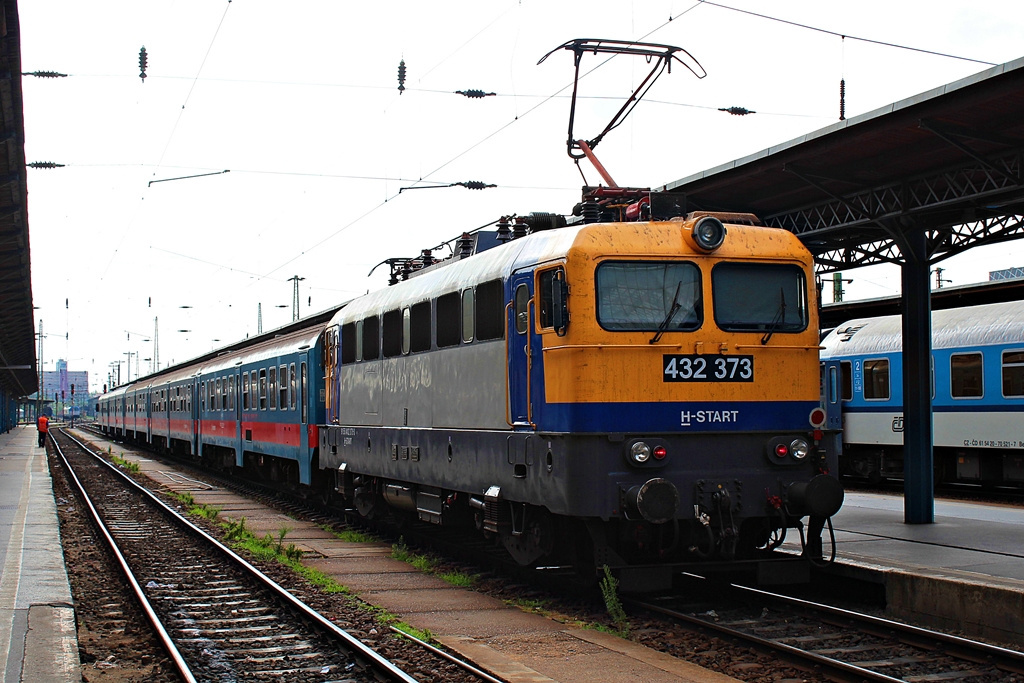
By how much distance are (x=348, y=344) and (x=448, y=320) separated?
4.30m

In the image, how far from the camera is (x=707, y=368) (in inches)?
385

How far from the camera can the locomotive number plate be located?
9688 mm

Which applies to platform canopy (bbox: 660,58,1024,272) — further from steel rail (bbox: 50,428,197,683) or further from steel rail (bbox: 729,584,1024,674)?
steel rail (bbox: 50,428,197,683)

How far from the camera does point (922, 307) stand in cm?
1423

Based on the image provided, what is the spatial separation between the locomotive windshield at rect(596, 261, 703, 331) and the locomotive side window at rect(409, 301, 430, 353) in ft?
12.1

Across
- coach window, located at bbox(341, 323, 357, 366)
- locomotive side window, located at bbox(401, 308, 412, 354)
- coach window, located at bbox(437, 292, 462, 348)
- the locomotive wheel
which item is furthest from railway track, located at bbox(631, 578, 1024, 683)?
coach window, located at bbox(341, 323, 357, 366)

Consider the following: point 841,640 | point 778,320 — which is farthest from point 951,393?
point 841,640

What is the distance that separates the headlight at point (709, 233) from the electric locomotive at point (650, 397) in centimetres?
2

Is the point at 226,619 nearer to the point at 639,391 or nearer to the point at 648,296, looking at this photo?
the point at 639,391

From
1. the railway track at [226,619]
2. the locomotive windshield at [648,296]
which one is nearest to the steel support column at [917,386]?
the locomotive windshield at [648,296]

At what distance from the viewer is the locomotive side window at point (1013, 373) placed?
774 inches

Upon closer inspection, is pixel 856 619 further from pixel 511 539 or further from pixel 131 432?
pixel 131 432

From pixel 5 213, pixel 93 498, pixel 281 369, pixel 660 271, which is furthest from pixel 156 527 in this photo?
pixel 660 271

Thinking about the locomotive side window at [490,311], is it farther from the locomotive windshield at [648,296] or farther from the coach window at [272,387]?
the coach window at [272,387]
